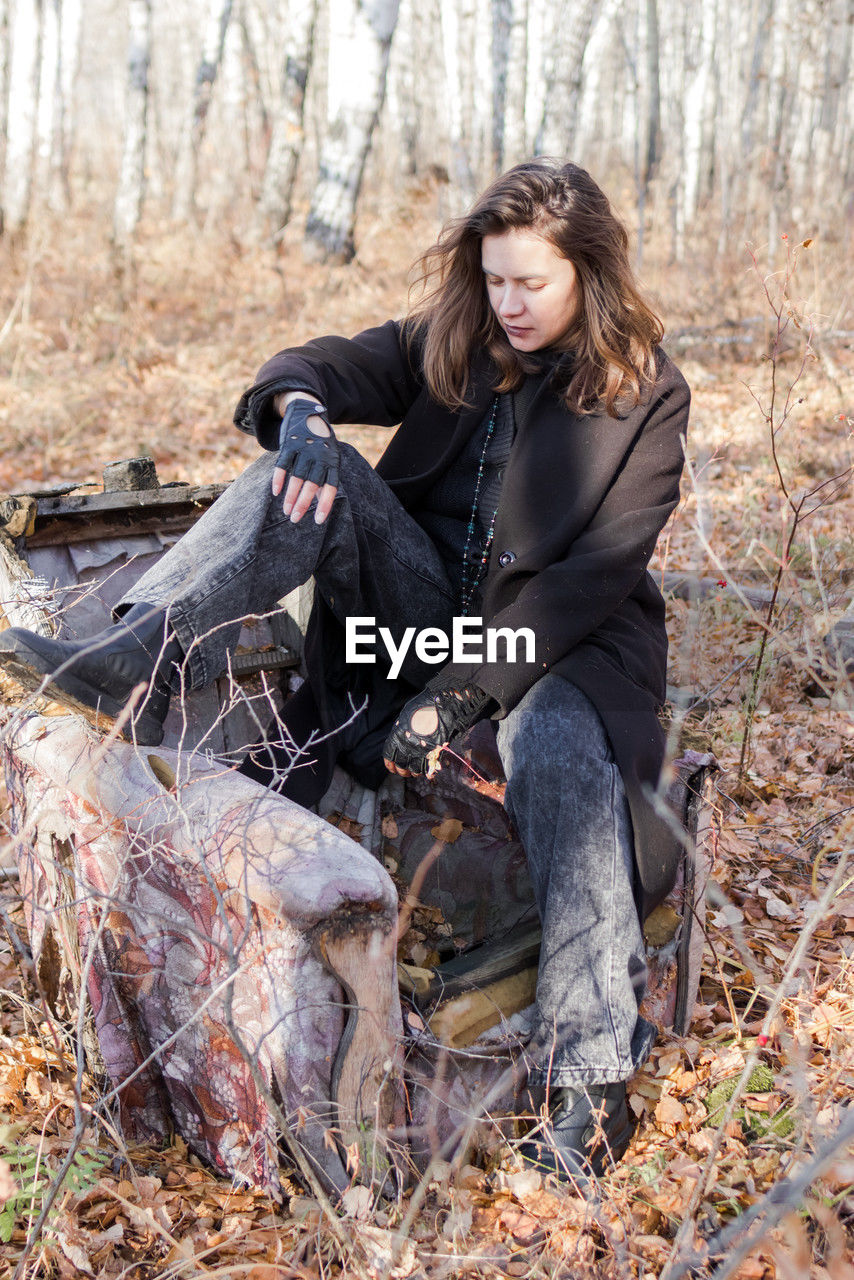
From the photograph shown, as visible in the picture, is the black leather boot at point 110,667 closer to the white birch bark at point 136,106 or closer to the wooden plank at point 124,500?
the wooden plank at point 124,500

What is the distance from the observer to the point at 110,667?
2.10 m

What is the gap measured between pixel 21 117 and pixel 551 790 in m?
12.0

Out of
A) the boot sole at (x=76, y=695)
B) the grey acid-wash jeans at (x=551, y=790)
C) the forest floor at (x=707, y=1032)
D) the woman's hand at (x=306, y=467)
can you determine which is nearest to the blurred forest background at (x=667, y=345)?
the forest floor at (x=707, y=1032)

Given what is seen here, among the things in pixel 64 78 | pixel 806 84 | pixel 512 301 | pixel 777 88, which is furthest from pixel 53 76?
pixel 512 301

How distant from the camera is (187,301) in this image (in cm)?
1040

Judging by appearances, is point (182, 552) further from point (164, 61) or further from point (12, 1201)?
point (164, 61)

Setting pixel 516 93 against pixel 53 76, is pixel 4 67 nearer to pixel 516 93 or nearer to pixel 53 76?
pixel 53 76

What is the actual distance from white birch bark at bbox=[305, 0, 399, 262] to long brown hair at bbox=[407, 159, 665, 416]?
8.51 meters

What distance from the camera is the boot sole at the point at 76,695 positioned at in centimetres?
200

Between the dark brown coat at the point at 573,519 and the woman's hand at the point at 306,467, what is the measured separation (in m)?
0.26

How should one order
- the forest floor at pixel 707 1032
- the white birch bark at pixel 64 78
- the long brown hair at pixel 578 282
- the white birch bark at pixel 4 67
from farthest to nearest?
the white birch bark at pixel 64 78, the white birch bark at pixel 4 67, the long brown hair at pixel 578 282, the forest floor at pixel 707 1032

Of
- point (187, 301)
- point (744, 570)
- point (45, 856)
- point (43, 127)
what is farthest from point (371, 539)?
point (43, 127)

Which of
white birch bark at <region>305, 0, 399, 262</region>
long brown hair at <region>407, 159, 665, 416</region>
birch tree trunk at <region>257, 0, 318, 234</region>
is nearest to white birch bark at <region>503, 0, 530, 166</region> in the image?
white birch bark at <region>305, 0, 399, 262</region>

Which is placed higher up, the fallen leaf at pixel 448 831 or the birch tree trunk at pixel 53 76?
the birch tree trunk at pixel 53 76
